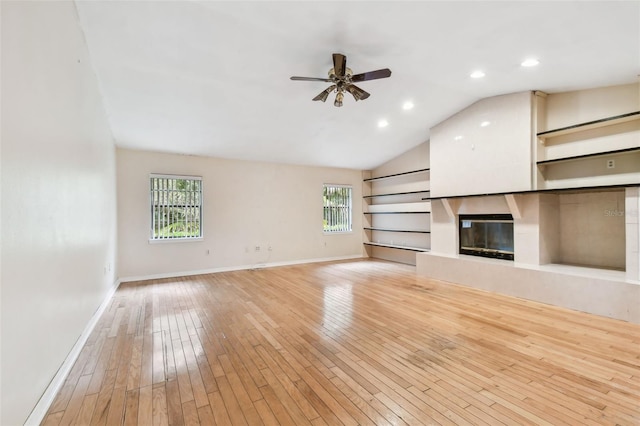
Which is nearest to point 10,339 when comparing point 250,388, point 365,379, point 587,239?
point 250,388

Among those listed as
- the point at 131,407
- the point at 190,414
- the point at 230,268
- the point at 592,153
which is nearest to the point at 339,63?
the point at 190,414

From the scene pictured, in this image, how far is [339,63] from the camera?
309 centimetres

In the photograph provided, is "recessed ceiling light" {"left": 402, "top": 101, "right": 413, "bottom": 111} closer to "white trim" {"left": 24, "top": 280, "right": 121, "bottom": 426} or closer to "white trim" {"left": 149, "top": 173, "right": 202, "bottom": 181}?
"white trim" {"left": 149, "top": 173, "right": 202, "bottom": 181}

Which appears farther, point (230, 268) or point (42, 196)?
point (230, 268)

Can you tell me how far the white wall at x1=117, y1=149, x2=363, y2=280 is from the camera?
5484mm

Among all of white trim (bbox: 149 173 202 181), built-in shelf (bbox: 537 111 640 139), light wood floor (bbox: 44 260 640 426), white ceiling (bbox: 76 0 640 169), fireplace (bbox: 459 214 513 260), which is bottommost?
light wood floor (bbox: 44 260 640 426)

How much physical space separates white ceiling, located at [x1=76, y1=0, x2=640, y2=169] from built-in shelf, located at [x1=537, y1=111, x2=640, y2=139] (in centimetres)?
49

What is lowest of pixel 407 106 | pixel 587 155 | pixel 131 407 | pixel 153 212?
pixel 131 407

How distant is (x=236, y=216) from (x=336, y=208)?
2.84 metres

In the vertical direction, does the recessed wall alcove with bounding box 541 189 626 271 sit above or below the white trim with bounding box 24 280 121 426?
above

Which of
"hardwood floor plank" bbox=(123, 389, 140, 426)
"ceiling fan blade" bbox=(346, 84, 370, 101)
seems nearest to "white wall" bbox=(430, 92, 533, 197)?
"ceiling fan blade" bbox=(346, 84, 370, 101)

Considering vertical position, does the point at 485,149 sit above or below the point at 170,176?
above

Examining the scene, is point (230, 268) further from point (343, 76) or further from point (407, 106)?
point (407, 106)

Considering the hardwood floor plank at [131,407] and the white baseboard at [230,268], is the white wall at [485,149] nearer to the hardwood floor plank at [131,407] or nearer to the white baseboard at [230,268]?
the white baseboard at [230,268]
